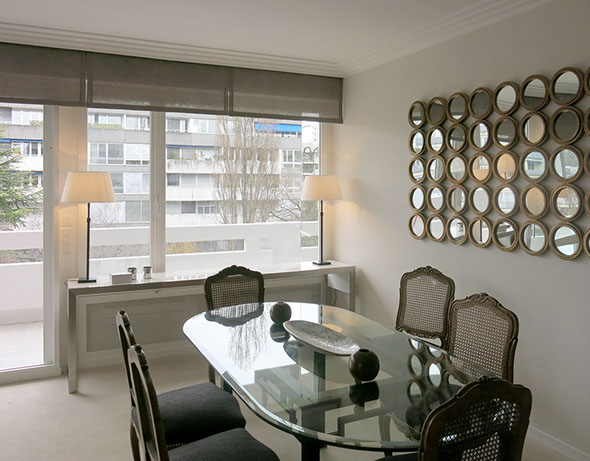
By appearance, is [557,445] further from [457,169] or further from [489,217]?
[457,169]

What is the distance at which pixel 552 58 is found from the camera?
2.83 metres

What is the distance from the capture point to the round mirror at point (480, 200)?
10.7 ft

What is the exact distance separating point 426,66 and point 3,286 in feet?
12.0

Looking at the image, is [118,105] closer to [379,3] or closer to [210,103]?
[210,103]

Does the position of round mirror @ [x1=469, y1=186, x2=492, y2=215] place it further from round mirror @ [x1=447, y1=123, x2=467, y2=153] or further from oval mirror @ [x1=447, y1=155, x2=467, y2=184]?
round mirror @ [x1=447, y1=123, x2=467, y2=153]

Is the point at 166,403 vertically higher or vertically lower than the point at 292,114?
lower

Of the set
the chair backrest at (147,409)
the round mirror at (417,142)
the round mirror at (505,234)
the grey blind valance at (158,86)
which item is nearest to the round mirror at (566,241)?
the round mirror at (505,234)

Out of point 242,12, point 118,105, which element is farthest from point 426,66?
point 118,105

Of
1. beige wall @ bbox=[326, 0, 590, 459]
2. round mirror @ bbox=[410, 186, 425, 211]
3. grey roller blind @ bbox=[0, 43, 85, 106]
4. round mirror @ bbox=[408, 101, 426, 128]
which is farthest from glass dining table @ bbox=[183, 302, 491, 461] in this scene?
grey roller blind @ bbox=[0, 43, 85, 106]

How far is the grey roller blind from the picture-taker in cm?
360

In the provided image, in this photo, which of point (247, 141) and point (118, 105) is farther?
point (247, 141)

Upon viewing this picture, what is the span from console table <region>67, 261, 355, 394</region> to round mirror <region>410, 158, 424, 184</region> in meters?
1.12

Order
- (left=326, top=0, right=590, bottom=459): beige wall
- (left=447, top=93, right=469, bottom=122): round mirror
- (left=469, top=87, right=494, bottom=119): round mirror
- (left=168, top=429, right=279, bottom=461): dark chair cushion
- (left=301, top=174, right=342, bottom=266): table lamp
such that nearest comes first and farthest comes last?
(left=168, top=429, right=279, bottom=461): dark chair cushion < (left=326, top=0, right=590, bottom=459): beige wall < (left=469, top=87, right=494, bottom=119): round mirror < (left=447, top=93, right=469, bottom=122): round mirror < (left=301, top=174, right=342, bottom=266): table lamp

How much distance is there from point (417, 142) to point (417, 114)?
0.21 m
